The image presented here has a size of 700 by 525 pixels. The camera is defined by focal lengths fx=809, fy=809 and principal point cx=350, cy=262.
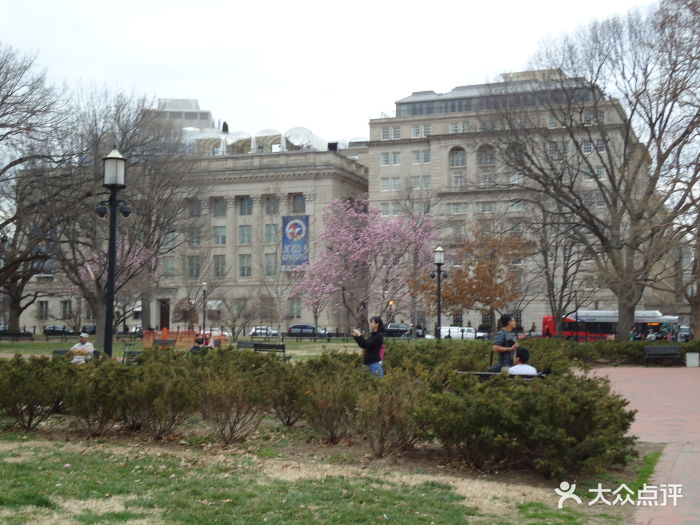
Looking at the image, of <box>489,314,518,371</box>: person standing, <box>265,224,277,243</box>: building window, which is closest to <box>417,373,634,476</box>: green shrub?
<box>489,314,518,371</box>: person standing

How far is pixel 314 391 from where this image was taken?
35.8 ft

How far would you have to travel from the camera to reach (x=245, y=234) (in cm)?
9094

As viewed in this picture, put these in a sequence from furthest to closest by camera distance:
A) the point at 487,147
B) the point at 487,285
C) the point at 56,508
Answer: the point at 487,285 < the point at 487,147 < the point at 56,508

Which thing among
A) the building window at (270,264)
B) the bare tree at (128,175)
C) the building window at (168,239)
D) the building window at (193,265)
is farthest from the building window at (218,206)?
the bare tree at (128,175)

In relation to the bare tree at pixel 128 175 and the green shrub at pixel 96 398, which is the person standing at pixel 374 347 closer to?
the green shrub at pixel 96 398

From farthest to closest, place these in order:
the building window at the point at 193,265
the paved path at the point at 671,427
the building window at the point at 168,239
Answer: the building window at the point at 193,265, the building window at the point at 168,239, the paved path at the point at 671,427

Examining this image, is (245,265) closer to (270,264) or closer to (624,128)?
(270,264)

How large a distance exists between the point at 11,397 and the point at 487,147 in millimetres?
28772

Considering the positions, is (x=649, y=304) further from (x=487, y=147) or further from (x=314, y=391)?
(x=314, y=391)

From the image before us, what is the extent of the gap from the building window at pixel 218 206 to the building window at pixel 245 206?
2.02 metres

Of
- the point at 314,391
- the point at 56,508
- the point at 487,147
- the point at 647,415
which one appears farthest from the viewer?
the point at 487,147

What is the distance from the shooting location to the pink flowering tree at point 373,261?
164 feet

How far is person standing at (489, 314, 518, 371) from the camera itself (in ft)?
39.8

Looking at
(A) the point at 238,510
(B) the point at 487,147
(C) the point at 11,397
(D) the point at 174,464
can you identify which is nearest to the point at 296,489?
(A) the point at 238,510
